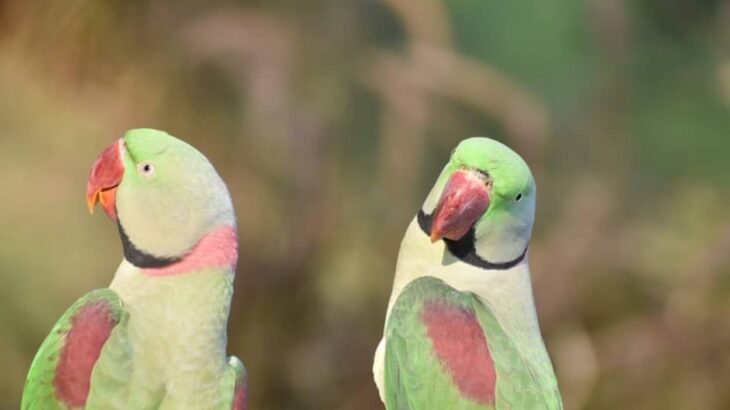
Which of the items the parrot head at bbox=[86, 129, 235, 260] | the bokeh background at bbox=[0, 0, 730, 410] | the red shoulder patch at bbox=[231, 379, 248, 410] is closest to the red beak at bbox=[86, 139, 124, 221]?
the parrot head at bbox=[86, 129, 235, 260]

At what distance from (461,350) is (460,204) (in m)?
0.13

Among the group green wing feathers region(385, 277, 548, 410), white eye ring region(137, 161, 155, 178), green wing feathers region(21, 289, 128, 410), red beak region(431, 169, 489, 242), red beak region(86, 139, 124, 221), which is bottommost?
green wing feathers region(21, 289, 128, 410)

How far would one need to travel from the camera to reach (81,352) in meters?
0.71

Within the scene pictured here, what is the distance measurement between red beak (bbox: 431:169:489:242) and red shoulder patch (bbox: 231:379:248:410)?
8.1 inches

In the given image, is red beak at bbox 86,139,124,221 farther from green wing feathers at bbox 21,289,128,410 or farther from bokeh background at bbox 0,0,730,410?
bokeh background at bbox 0,0,730,410

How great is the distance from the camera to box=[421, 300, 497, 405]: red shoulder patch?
803 millimetres

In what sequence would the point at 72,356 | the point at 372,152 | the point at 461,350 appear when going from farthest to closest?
1. the point at 372,152
2. the point at 461,350
3. the point at 72,356


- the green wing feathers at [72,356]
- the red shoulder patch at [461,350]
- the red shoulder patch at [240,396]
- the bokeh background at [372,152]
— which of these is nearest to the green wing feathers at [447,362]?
the red shoulder patch at [461,350]

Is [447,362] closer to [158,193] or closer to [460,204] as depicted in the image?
[460,204]

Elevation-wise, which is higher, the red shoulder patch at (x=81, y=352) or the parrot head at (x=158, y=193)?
the parrot head at (x=158, y=193)

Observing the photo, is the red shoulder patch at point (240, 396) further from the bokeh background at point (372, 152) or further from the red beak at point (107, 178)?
the bokeh background at point (372, 152)

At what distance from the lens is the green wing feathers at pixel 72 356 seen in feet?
2.32

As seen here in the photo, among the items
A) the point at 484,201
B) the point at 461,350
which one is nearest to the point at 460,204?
the point at 484,201

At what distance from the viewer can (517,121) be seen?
2.02 metres
